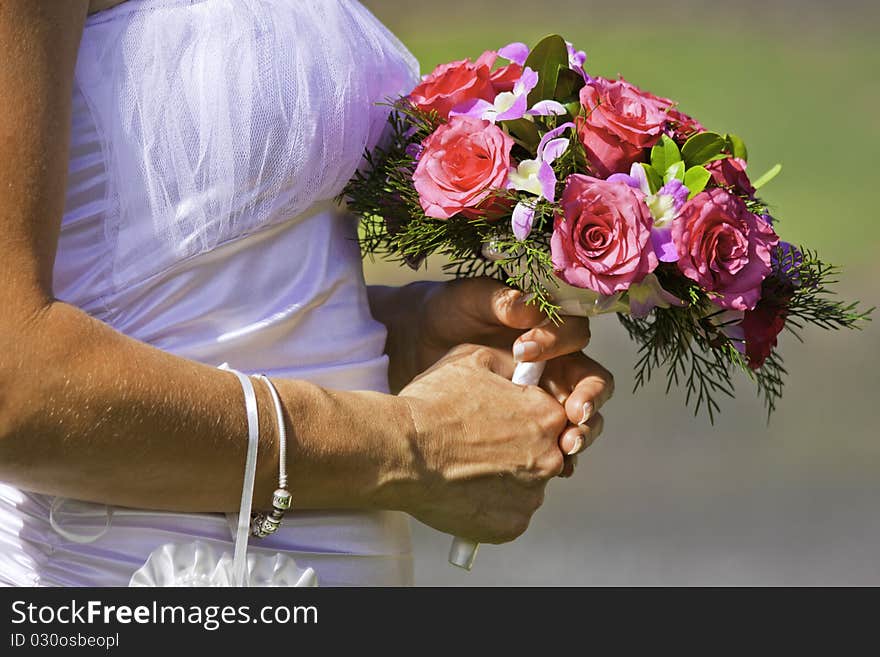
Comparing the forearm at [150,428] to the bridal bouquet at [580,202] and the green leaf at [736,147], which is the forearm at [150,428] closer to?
the bridal bouquet at [580,202]

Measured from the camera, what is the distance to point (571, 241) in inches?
74.4

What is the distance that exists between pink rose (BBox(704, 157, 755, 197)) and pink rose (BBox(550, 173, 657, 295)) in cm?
16

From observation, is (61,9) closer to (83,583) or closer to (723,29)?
(83,583)

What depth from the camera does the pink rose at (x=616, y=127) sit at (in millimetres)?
1914

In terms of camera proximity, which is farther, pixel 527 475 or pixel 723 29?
pixel 723 29

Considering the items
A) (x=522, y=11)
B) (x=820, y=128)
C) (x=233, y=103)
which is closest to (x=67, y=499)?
(x=233, y=103)

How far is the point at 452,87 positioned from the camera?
204 centimetres

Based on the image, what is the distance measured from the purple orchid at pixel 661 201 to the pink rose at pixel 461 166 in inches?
7.0

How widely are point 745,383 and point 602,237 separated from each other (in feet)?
20.6

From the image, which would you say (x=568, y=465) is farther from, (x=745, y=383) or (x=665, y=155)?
(x=745, y=383)

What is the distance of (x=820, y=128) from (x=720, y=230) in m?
10.2

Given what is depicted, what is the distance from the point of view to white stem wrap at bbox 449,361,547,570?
6.59 ft

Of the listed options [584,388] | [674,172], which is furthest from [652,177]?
[584,388]

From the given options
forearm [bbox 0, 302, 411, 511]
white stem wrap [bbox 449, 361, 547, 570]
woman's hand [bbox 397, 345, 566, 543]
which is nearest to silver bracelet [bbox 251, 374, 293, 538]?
forearm [bbox 0, 302, 411, 511]
